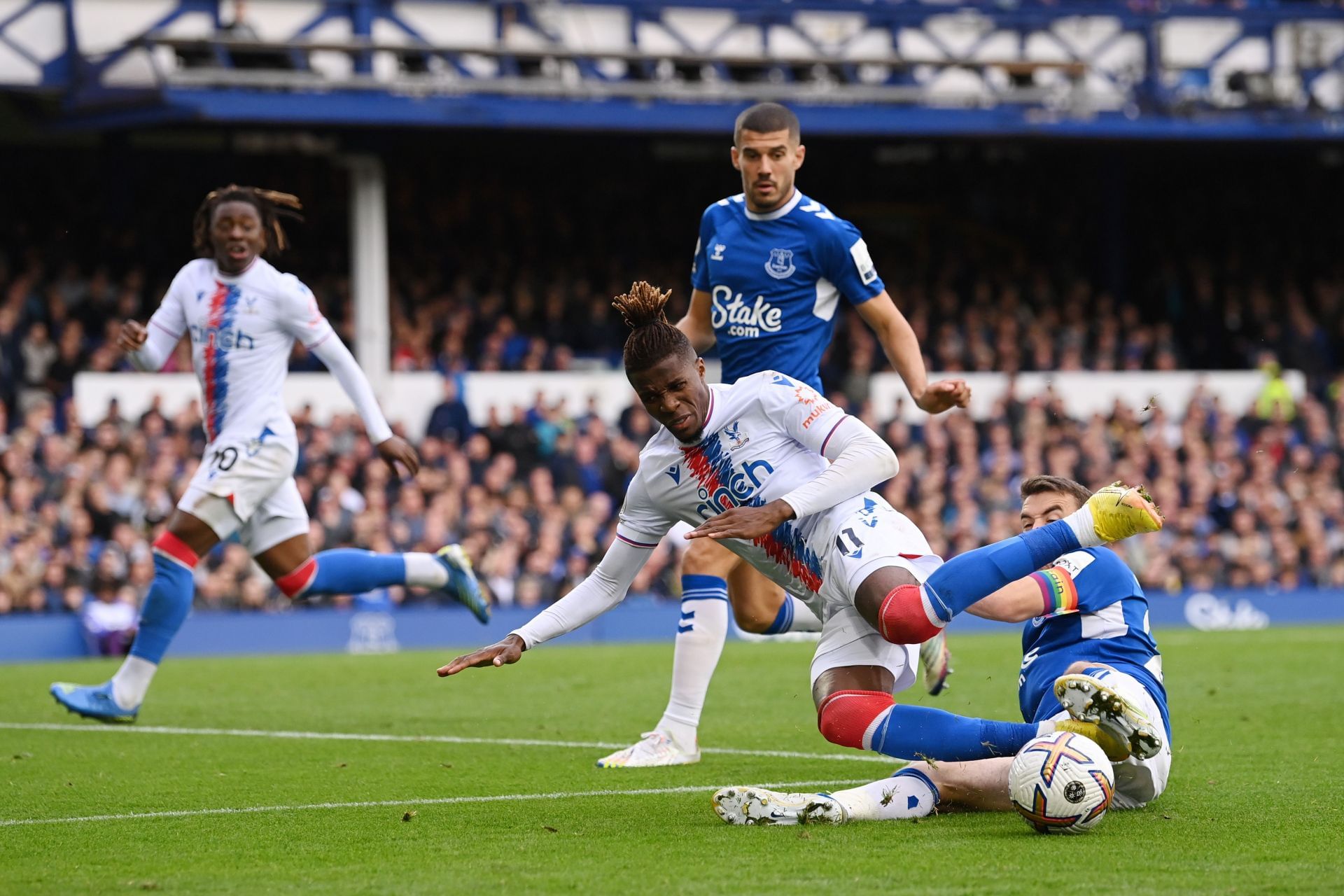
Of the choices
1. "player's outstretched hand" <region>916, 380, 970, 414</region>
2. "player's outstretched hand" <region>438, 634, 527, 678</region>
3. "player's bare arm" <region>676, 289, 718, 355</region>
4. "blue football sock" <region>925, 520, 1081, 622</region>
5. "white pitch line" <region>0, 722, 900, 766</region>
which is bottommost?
"white pitch line" <region>0, 722, 900, 766</region>

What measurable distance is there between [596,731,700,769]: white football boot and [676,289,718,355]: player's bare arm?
1589 mm

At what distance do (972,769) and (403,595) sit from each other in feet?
44.0

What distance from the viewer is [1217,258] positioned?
2831 centimetres

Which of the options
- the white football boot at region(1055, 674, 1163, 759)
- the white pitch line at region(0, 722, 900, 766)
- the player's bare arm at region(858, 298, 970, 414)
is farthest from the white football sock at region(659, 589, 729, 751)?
the white football boot at region(1055, 674, 1163, 759)

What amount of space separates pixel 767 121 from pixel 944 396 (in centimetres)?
161

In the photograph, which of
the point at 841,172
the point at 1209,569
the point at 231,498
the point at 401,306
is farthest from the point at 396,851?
the point at 841,172

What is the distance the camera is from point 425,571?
9.65m

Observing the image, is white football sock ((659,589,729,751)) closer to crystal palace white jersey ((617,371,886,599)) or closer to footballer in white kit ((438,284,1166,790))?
footballer in white kit ((438,284,1166,790))

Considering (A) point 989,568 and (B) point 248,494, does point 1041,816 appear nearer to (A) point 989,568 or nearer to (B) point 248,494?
(A) point 989,568

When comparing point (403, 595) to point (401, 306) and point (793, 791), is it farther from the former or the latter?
point (793, 791)

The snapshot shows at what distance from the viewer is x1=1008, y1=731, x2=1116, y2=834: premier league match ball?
5230 millimetres

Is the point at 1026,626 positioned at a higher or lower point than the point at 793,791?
higher

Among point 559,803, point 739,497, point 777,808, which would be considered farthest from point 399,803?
point 739,497

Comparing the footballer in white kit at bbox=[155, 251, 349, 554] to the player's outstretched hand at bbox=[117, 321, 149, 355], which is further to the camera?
the footballer in white kit at bbox=[155, 251, 349, 554]
